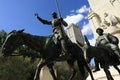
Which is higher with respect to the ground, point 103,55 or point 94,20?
point 94,20

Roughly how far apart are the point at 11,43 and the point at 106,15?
8840mm

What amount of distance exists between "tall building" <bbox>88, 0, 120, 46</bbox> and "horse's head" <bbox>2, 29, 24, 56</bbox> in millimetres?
7712

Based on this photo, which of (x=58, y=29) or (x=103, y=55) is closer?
(x=103, y=55)

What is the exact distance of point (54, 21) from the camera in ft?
27.5

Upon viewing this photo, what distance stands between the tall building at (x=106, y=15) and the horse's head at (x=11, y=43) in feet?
25.3

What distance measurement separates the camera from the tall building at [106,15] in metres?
14.1

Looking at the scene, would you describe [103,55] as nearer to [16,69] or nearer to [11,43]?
[11,43]

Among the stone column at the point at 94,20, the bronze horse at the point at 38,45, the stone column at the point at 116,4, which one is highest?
the stone column at the point at 116,4

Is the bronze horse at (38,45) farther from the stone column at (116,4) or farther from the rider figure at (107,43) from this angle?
the stone column at (116,4)

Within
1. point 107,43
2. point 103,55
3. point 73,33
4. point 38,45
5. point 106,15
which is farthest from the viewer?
point 73,33

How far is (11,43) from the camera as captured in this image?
24.7ft

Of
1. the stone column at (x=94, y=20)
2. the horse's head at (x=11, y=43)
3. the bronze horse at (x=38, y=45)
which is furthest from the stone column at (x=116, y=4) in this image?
the horse's head at (x=11, y=43)

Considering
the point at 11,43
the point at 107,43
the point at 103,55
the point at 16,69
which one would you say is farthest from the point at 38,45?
the point at 16,69

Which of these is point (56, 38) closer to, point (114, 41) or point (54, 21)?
point (54, 21)
